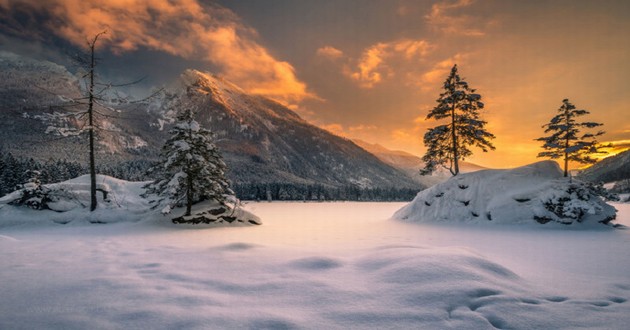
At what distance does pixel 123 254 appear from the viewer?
7.10 metres

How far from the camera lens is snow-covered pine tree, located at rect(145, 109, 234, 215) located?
1634 centimetres

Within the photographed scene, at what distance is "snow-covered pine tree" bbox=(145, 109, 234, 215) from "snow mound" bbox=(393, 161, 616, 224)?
14.1 metres

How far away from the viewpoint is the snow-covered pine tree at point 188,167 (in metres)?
16.3

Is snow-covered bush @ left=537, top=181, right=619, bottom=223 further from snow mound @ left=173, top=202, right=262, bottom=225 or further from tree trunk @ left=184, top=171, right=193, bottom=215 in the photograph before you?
tree trunk @ left=184, top=171, right=193, bottom=215

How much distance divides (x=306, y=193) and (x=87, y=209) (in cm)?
9938

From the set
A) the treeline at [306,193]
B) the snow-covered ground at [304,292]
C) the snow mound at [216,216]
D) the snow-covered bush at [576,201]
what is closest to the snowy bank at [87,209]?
the snow mound at [216,216]

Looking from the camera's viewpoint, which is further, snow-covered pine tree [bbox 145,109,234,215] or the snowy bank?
snow-covered pine tree [bbox 145,109,234,215]

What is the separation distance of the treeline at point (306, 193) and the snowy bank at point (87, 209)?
248 feet

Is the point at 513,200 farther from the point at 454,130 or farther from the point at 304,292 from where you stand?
the point at 304,292

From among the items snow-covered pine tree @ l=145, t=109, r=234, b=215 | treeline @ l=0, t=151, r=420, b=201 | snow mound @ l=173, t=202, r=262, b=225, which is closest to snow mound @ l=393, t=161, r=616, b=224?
snow mound @ l=173, t=202, r=262, b=225

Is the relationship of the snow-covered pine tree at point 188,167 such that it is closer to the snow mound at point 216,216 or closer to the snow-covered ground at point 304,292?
the snow mound at point 216,216

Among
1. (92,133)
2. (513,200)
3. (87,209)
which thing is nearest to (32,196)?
(87,209)

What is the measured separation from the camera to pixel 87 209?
1677cm

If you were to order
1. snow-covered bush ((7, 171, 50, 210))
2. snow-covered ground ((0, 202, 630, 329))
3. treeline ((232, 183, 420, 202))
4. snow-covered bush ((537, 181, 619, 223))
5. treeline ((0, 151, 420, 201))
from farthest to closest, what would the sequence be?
1. treeline ((232, 183, 420, 202))
2. treeline ((0, 151, 420, 201))
3. snow-covered bush ((7, 171, 50, 210))
4. snow-covered bush ((537, 181, 619, 223))
5. snow-covered ground ((0, 202, 630, 329))
